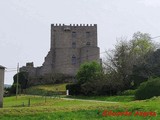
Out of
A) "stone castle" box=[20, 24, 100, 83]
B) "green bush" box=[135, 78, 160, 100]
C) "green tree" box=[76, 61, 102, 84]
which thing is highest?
"stone castle" box=[20, 24, 100, 83]

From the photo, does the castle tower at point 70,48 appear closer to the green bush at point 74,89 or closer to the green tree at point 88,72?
the green tree at point 88,72

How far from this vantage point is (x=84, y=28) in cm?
9319

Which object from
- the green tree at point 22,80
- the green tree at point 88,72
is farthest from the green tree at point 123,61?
the green tree at point 22,80

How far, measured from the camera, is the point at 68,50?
3575 inches

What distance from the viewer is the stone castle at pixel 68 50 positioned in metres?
88.8

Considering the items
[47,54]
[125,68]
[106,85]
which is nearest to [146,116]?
[106,85]

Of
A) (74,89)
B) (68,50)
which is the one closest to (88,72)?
(74,89)

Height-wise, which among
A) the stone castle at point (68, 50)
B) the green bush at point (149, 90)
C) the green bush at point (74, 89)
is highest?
the stone castle at point (68, 50)

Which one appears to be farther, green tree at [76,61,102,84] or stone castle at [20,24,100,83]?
stone castle at [20,24,100,83]

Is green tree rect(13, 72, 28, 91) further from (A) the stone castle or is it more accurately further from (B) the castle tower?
(B) the castle tower

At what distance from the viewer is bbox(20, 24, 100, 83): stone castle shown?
88.8 m

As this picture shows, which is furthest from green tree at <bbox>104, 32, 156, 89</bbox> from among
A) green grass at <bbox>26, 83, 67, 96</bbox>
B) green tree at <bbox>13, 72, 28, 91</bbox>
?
green tree at <bbox>13, 72, 28, 91</bbox>

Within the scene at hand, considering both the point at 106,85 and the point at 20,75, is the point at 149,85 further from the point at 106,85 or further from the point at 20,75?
the point at 20,75

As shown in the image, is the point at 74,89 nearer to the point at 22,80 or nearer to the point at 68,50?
the point at 22,80
